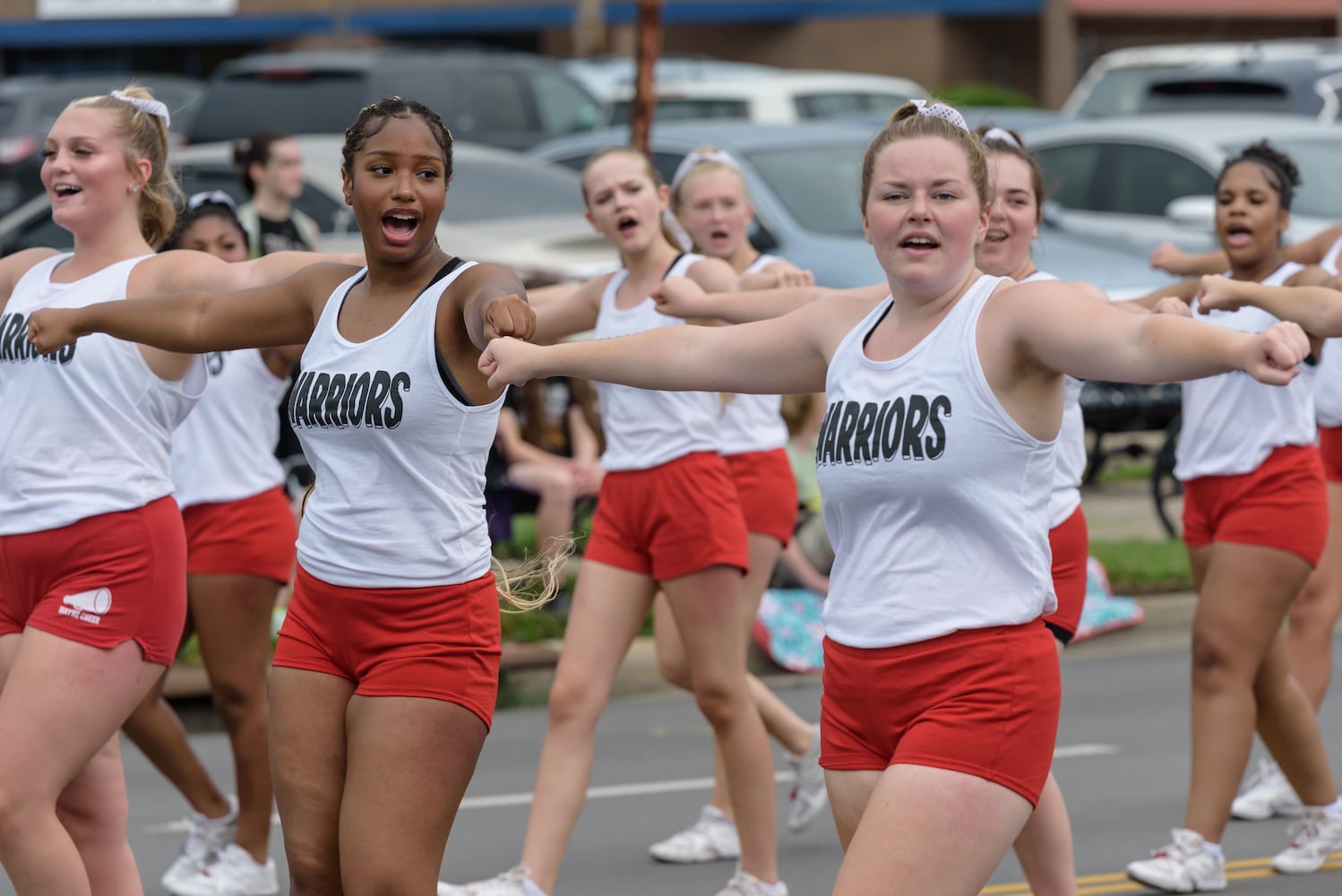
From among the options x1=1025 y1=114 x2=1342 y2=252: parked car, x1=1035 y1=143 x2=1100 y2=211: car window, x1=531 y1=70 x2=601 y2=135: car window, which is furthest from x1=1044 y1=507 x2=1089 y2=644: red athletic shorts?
x1=531 y1=70 x2=601 y2=135: car window

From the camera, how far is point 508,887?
596 cm

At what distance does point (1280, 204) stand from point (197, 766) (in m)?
3.80

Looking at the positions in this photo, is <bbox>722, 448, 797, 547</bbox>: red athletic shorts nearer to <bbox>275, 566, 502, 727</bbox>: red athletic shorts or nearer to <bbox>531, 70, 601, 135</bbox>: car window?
<bbox>275, 566, 502, 727</bbox>: red athletic shorts

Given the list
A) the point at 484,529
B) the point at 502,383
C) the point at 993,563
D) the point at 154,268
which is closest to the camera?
the point at 993,563

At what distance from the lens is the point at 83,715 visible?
4676 millimetres

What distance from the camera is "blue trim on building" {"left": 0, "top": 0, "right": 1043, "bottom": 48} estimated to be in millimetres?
36281

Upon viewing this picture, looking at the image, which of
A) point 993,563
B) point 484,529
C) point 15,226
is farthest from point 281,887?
point 15,226

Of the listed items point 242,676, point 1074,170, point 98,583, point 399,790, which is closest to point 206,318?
point 98,583

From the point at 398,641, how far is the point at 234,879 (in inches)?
95.2

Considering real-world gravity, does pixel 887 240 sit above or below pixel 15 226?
above

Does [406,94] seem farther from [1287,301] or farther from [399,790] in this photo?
[1287,301]

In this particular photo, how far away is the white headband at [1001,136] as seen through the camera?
237 inches

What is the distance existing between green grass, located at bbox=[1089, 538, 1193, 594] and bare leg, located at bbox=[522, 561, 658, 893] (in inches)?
210

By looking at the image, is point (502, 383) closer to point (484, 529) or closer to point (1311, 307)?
point (484, 529)
